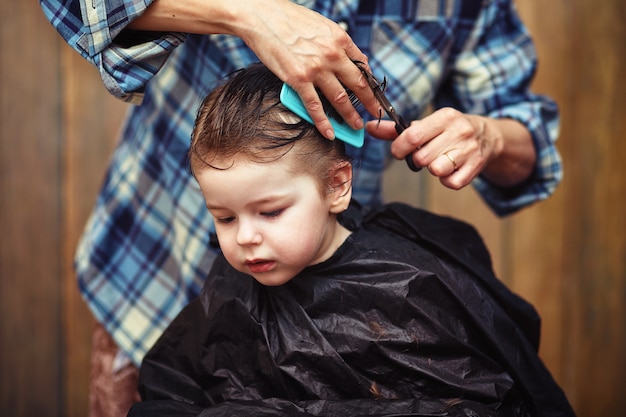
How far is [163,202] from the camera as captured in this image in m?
1.51

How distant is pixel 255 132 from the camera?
40.9 inches

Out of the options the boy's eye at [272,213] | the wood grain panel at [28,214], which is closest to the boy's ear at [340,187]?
the boy's eye at [272,213]

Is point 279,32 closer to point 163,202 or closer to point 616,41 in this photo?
point 163,202

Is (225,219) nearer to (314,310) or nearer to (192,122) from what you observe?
(314,310)

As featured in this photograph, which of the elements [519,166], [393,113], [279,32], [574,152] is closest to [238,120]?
[279,32]

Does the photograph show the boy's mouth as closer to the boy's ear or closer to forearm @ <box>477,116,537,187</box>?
the boy's ear

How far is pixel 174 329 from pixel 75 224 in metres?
1.08

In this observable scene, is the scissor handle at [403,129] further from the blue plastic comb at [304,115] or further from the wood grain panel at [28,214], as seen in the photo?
Result: the wood grain panel at [28,214]

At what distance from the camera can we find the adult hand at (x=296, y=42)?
1026 millimetres

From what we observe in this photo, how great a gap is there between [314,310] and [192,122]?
0.46 metres

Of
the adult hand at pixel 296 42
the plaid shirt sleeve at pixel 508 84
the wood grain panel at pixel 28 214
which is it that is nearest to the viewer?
the adult hand at pixel 296 42

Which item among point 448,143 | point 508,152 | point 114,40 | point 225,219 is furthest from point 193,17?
point 508,152

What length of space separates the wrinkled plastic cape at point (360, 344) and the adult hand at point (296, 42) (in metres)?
0.25

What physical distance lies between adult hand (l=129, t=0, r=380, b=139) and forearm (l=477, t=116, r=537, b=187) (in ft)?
1.15
